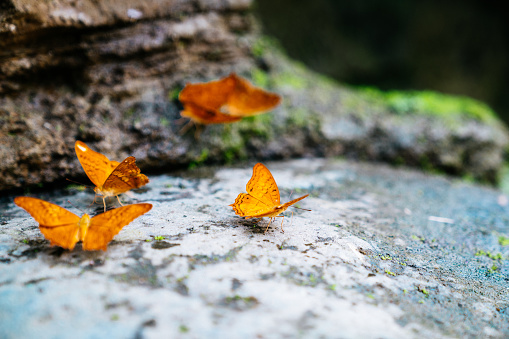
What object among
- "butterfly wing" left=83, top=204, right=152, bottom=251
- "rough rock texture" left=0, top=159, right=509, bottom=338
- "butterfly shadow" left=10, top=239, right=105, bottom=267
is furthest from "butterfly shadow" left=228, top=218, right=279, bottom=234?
"butterfly shadow" left=10, top=239, right=105, bottom=267

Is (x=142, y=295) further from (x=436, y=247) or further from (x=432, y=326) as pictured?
(x=436, y=247)

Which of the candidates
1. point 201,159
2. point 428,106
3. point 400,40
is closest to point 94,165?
point 201,159

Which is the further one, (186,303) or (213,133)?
(213,133)

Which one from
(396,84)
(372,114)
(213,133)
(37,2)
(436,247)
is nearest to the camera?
(436,247)

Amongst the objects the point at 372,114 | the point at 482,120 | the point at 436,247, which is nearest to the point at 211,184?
the point at 436,247

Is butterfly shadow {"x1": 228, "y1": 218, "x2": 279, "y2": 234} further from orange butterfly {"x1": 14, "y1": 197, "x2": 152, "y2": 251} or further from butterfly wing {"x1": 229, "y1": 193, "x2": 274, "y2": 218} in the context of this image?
orange butterfly {"x1": 14, "y1": 197, "x2": 152, "y2": 251}

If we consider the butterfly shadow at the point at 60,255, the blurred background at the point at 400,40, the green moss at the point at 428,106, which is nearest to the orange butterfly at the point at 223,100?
the butterfly shadow at the point at 60,255
